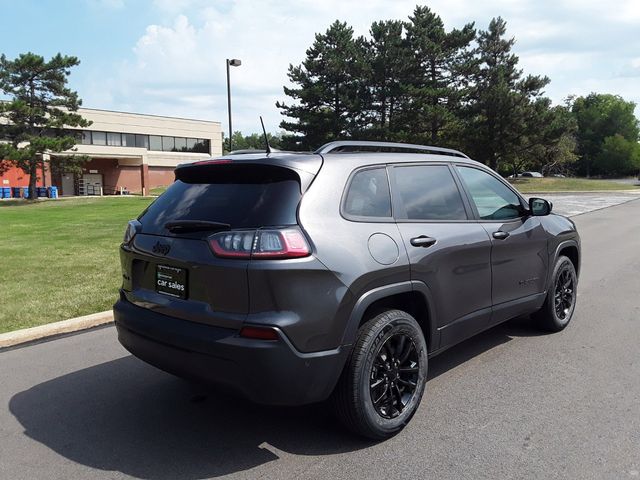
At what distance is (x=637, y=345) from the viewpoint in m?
5.08

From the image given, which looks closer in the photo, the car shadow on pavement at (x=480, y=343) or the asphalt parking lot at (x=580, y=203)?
the car shadow on pavement at (x=480, y=343)

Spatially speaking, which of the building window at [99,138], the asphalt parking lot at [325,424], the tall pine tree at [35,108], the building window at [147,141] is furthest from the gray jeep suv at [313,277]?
the building window at [99,138]

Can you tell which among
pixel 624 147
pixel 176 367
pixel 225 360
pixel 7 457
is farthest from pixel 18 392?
pixel 624 147

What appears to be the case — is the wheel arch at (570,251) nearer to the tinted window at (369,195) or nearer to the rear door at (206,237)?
the tinted window at (369,195)

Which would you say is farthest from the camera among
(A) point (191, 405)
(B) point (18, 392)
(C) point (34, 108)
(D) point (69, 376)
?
(C) point (34, 108)

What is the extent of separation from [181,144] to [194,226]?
62.9m

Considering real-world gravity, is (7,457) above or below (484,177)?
below

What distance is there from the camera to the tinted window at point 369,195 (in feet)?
11.1

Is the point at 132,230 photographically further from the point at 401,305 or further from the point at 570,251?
the point at 570,251

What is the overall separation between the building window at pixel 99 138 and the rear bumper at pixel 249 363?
56.6m

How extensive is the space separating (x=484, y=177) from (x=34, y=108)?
4035 centimetres

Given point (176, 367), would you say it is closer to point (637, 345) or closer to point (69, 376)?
point (69, 376)

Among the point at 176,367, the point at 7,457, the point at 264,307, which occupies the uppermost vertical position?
the point at 264,307

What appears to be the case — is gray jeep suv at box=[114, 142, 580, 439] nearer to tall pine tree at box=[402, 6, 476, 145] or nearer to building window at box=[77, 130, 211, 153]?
tall pine tree at box=[402, 6, 476, 145]
